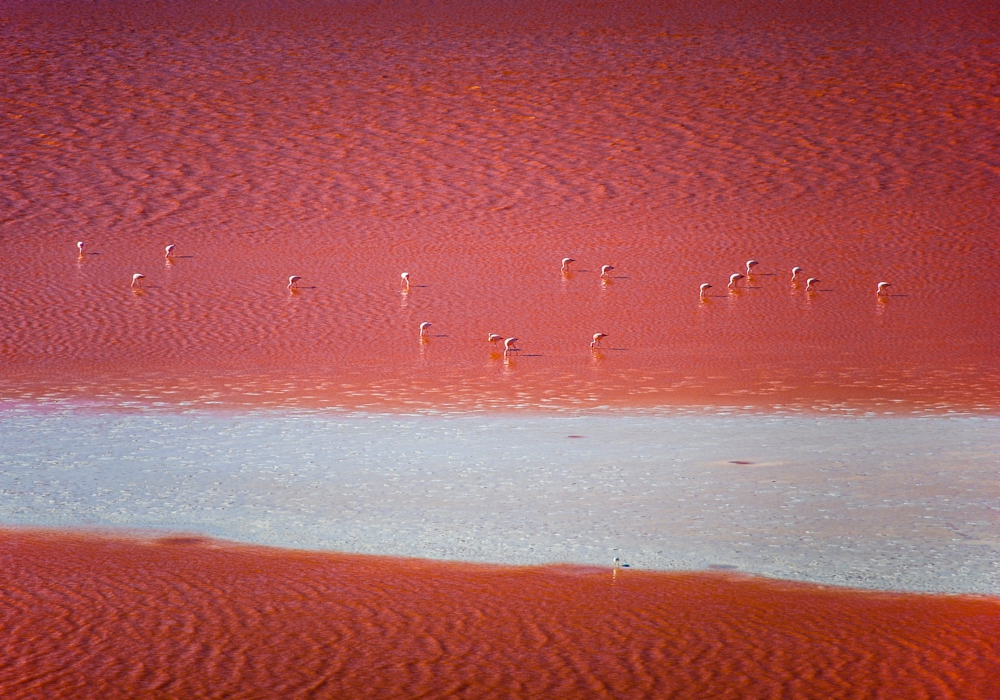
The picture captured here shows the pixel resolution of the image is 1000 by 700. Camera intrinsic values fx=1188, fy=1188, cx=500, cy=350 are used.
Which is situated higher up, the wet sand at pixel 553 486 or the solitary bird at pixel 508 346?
the solitary bird at pixel 508 346

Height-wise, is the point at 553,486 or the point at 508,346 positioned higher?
the point at 508,346

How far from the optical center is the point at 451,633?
15.3 ft

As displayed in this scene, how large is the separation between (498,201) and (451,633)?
602 inches

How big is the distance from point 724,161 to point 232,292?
9653mm

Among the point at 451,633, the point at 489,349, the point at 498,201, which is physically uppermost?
the point at 498,201

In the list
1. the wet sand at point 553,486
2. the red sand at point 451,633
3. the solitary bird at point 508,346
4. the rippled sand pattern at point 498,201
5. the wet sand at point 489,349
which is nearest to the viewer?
the red sand at point 451,633

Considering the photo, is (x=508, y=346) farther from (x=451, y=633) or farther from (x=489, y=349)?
(x=451, y=633)

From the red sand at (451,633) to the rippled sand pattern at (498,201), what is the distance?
173 inches

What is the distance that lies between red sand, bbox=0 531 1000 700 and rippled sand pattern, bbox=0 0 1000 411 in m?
4.39

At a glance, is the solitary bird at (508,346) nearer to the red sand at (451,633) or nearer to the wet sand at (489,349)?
the wet sand at (489,349)

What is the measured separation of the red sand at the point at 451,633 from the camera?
4.18 meters

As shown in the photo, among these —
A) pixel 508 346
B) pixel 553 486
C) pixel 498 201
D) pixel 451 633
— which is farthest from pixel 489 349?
pixel 451 633

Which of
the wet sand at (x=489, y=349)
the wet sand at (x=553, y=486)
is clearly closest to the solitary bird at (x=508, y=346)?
the wet sand at (x=489, y=349)

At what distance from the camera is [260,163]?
20875mm
